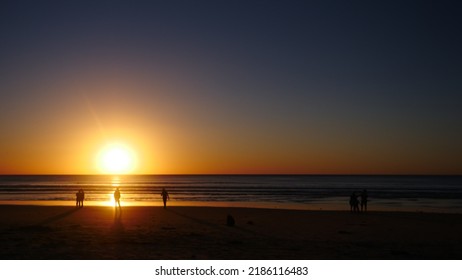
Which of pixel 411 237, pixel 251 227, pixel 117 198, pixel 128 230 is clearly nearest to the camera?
pixel 411 237

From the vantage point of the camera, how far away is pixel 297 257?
47.8 ft

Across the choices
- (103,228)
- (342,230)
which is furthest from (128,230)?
(342,230)

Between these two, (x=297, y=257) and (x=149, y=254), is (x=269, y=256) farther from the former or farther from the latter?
(x=149, y=254)

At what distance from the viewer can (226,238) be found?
60.9 feet

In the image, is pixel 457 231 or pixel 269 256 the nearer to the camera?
pixel 269 256

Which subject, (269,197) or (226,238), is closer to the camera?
(226,238)

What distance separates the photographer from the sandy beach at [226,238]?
591 inches

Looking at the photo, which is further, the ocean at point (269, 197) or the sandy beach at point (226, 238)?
the ocean at point (269, 197)

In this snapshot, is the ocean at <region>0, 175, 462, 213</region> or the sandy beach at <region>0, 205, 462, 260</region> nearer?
the sandy beach at <region>0, 205, 462, 260</region>

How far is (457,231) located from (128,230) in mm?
16030

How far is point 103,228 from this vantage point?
2161 centimetres

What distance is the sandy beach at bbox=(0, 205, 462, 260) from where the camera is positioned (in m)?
15.0

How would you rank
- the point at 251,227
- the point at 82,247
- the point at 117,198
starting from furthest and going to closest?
the point at 117,198, the point at 251,227, the point at 82,247
